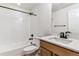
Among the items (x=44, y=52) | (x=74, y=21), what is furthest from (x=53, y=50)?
(x=74, y=21)

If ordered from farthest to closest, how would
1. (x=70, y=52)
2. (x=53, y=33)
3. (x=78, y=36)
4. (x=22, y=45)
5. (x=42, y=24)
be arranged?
1. (x=53, y=33)
2. (x=22, y=45)
3. (x=42, y=24)
4. (x=78, y=36)
5. (x=70, y=52)

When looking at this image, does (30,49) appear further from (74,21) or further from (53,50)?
(74,21)

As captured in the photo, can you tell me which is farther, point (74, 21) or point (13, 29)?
point (13, 29)

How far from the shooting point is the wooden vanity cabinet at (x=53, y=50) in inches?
35.8

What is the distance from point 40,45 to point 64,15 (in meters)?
0.73

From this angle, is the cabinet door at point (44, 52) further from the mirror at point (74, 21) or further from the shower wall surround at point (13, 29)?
the mirror at point (74, 21)

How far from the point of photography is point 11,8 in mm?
1162

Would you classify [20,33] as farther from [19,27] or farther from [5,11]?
[5,11]

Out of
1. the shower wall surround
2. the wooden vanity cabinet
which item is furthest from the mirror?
the shower wall surround

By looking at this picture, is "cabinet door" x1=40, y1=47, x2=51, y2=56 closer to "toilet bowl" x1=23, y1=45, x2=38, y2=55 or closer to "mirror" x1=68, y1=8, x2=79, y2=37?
"toilet bowl" x1=23, y1=45, x2=38, y2=55

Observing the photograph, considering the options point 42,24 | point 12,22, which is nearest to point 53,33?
point 42,24

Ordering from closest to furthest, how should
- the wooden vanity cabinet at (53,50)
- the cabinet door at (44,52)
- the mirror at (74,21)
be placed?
the wooden vanity cabinet at (53,50), the mirror at (74,21), the cabinet door at (44,52)

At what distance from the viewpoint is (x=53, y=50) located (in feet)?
3.80

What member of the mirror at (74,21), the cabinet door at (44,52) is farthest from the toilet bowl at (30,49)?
the mirror at (74,21)
